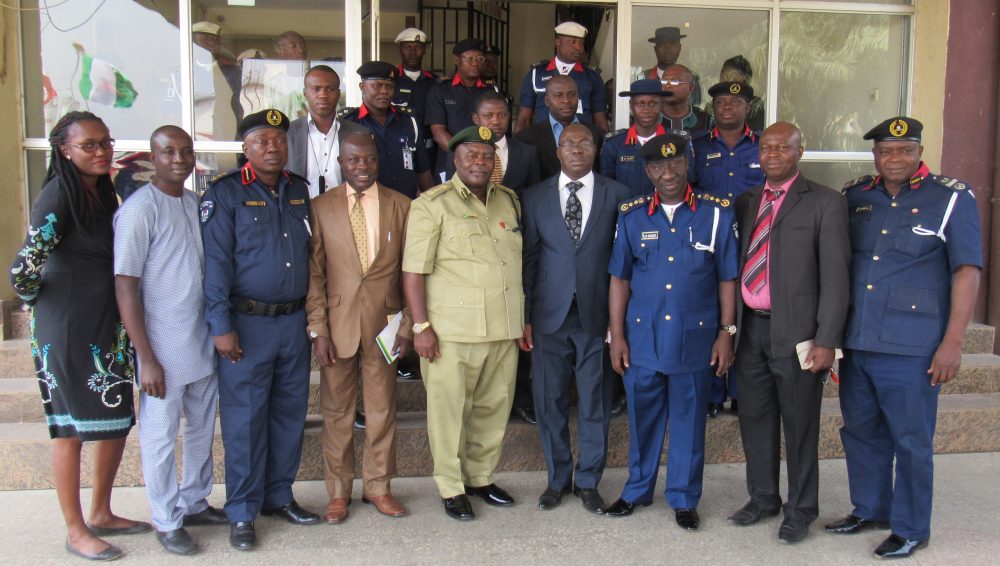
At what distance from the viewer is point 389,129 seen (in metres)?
4.91

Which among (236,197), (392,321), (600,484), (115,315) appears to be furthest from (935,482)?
(115,315)

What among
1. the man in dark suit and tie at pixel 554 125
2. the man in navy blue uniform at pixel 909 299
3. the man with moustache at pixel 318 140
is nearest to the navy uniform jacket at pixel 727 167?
the man in dark suit and tie at pixel 554 125

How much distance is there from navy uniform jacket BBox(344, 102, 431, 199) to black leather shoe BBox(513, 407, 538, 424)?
4.89ft

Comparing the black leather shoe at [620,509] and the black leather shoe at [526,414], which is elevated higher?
the black leather shoe at [526,414]

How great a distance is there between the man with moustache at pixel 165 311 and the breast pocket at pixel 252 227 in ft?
0.69

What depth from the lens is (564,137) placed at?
410 cm

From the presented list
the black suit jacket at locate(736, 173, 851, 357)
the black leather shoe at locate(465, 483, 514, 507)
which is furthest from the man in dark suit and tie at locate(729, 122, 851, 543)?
the black leather shoe at locate(465, 483, 514, 507)

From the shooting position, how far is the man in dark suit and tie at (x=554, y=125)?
4.75 m

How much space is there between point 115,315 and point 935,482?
174 inches

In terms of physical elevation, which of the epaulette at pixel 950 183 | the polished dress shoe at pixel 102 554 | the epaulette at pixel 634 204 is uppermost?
the epaulette at pixel 950 183

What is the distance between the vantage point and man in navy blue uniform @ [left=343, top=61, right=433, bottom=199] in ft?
15.6

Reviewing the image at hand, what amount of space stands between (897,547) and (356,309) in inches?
108

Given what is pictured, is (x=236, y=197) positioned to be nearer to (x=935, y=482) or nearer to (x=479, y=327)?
(x=479, y=327)

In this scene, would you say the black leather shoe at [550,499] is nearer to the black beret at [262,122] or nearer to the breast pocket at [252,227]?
the breast pocket at [252,227]
